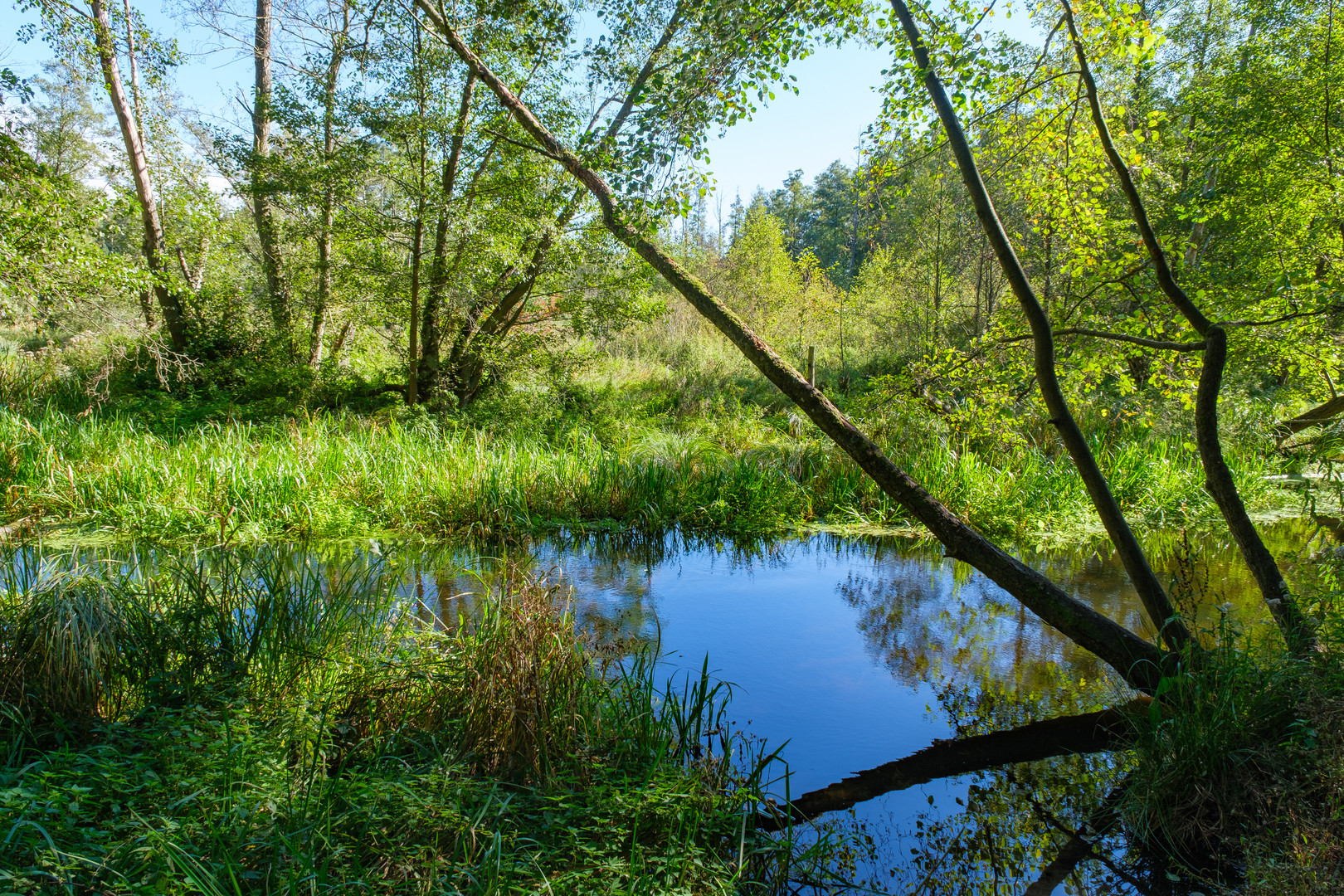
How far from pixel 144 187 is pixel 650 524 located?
408 inches

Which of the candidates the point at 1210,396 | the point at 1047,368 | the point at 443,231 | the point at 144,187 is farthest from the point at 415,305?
the point at 1210,396

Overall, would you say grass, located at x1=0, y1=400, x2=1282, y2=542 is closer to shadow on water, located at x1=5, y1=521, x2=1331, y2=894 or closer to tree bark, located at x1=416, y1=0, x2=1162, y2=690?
shadow on water, located at x1=5, y1=521, x2=1331, y2=894

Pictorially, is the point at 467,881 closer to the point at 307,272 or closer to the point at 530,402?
the point at 530,402

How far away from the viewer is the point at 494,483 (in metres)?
7.59

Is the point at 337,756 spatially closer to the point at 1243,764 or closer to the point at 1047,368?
the point at 1243,764

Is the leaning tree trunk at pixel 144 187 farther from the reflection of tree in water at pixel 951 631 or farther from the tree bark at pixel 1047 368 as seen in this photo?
the tree bark at pixel 1047 368

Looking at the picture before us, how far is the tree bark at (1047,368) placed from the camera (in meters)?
3.88

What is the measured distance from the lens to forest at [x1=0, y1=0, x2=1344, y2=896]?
2.75 metres

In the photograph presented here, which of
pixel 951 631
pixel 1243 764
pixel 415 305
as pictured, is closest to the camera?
pixel 1243 764

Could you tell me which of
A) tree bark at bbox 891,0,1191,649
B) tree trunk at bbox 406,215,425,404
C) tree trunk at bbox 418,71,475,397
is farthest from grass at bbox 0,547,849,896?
tree trunk at bbox 418,71,475,397

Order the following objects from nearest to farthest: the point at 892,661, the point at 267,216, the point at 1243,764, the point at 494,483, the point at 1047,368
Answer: the point at 1243,764 → the point at 1047,368 → the point at 892,661 → the point at 494,483 → the point at 267,216

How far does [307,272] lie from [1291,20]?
608 inches

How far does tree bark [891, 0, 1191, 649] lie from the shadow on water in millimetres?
558

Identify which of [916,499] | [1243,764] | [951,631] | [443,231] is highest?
[443,231]
